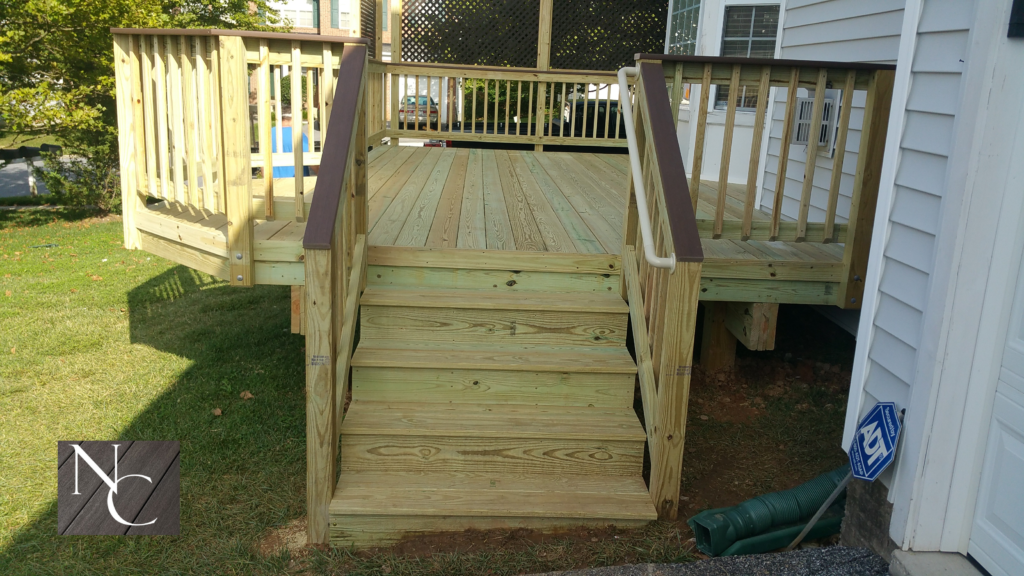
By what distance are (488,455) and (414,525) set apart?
390 mm

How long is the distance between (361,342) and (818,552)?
1.95m

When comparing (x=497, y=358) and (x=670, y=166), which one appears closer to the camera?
(x=670, y=166)

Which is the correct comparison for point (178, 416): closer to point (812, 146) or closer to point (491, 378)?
point (491, 378)

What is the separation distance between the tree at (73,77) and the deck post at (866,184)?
7119 millimetres

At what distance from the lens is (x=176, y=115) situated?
359cm

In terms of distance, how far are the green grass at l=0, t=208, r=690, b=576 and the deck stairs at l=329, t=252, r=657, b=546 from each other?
0.15 metres

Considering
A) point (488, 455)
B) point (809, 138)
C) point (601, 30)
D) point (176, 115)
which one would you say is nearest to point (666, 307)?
point (488, 455)

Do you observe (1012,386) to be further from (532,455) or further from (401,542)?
(401,542)

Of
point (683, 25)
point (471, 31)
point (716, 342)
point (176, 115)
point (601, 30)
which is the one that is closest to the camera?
point (176, 115)

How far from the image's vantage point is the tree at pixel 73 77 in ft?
25.1

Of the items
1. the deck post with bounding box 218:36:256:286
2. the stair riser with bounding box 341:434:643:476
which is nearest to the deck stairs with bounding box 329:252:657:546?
the stair riser with bounding box 341:434:643:476

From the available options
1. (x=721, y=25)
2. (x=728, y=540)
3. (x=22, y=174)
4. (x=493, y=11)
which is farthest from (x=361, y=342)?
(x=22, y=174)

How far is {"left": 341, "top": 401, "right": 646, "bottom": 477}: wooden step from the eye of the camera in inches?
117

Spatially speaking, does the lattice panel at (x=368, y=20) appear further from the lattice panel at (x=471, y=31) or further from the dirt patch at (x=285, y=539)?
the dirt patch at (x=285, y=539)
